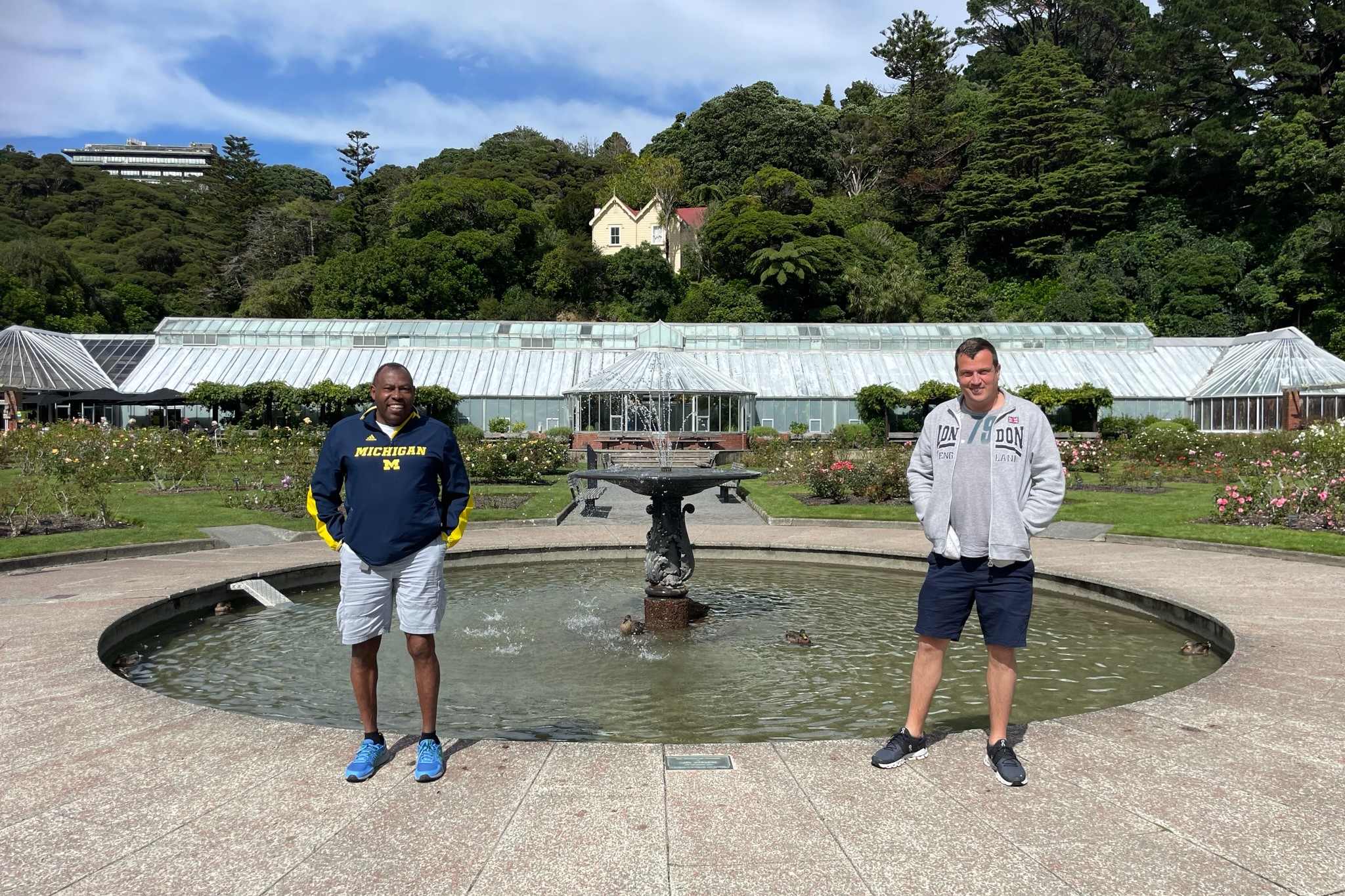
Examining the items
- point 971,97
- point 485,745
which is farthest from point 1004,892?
point 971,97

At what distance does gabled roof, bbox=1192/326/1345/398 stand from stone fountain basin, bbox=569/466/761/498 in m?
34.0

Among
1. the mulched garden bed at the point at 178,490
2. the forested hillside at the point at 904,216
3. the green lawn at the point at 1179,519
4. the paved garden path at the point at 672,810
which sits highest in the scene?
the forested hillside at the point at 904,216

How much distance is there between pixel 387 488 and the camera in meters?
3.88

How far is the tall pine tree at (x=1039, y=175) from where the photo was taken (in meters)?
53.4

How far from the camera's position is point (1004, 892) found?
2.88 meters

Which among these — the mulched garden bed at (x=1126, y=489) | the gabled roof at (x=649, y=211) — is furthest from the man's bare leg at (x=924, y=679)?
the gabled roof at (x=649, y=211)

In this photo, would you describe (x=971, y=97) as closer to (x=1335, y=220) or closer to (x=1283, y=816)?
(x=1335, y=220)

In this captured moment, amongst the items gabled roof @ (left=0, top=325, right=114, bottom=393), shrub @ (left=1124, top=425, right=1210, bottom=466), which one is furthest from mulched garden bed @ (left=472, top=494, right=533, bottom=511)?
gabled roof @ (left=0, top=325, right=114, bottom=393)

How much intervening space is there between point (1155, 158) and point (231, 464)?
52.8 metres

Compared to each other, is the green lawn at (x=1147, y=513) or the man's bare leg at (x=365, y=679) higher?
the man's bare leg at (x=365, y=679)

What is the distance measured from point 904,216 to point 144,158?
177698 millimetres

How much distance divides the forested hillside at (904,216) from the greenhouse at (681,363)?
29.6 feet

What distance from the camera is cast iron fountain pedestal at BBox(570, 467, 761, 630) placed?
816 centimetres

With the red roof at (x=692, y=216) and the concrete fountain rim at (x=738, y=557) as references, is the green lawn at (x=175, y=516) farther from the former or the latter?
the red roof at (x=692, y=216)
